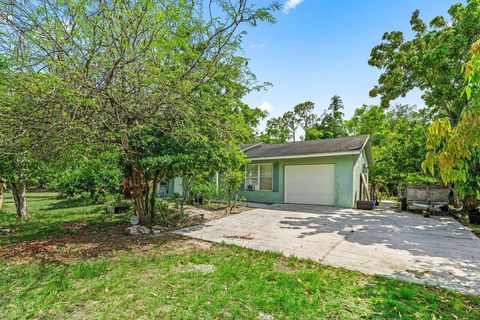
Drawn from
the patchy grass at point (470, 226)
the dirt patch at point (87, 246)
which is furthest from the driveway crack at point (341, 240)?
the patchy grass at point (470, 226)

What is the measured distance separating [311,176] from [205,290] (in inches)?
376

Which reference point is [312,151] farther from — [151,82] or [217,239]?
[151,82]

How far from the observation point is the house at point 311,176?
35.6 feet

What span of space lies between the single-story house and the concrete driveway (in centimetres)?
219

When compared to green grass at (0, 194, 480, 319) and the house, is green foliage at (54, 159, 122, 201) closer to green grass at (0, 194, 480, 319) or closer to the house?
the house

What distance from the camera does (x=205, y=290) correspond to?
10.6 feet

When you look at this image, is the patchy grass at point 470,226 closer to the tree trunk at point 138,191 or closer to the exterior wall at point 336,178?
the exterior wall at point 336,178

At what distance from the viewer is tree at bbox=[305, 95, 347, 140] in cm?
2820

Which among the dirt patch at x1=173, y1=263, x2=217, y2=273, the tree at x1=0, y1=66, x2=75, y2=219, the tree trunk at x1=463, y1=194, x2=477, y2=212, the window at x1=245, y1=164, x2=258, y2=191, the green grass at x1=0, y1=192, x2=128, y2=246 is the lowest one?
the green grass at x1=0, y1=192, x2=128, y2=246

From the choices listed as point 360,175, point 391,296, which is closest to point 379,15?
point 360,175

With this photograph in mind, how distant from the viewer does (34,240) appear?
226 inches

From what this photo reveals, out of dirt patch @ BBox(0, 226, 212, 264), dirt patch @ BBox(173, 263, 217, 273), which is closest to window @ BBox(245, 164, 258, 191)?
dirt patch @ BBox(0, 226, 212, 264)

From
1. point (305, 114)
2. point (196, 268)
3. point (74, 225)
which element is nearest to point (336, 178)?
point (196, 268)

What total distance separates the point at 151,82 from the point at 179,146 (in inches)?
80.7
